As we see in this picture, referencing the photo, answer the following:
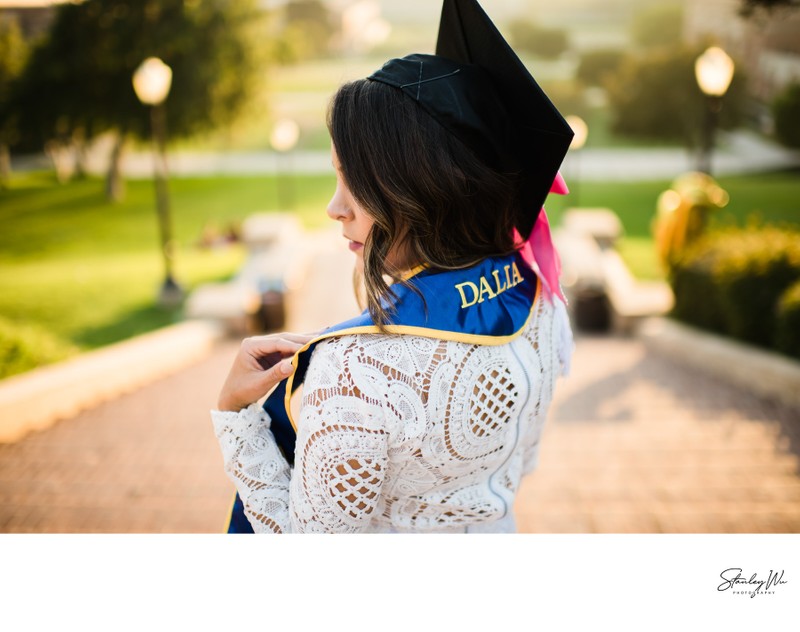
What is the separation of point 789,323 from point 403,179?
4.54 meters

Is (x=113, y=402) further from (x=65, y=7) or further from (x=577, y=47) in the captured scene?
Result: (x=577, y=47)

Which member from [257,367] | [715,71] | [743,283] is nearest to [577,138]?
[715,71]

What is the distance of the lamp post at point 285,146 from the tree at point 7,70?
5.14 meters

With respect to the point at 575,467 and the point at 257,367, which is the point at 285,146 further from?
the point at 257,367

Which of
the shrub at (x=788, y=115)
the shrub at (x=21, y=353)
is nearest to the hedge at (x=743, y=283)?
the shrub at (x=21, y=353)

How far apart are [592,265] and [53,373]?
21.1ft

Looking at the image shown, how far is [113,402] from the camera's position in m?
5.11

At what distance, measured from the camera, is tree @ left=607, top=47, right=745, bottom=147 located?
824 inches

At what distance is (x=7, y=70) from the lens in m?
13.5

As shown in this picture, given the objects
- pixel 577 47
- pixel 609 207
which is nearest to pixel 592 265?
pixel 609 207

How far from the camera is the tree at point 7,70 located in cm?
1293

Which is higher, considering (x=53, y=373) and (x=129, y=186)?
(x=53, y=373)

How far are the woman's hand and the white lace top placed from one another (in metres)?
0.04
